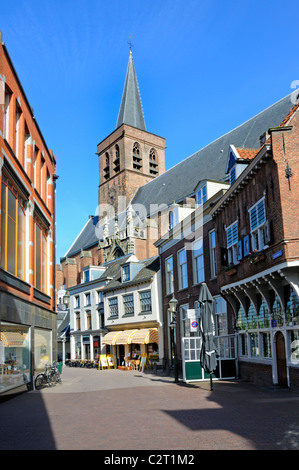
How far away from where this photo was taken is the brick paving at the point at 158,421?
24.0 feet

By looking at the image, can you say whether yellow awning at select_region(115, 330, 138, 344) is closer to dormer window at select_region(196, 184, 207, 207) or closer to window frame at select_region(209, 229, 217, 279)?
window frame at select_region(209, 229, 217, 279)

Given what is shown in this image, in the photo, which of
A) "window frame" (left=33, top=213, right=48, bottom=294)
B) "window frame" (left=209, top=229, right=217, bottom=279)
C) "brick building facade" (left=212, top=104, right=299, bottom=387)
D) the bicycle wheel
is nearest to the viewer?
"brick building facade" (left=212, top=104, right=299, bottom=387)

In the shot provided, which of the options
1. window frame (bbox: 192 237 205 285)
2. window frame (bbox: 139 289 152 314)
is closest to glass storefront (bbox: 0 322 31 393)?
window frame (bbox: 192 237 205 285)

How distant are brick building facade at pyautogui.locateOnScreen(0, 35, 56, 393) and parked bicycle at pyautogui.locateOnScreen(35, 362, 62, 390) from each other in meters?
0.49

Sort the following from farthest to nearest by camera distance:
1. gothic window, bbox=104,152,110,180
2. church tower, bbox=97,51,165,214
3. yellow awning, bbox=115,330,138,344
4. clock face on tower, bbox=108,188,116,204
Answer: gothic window, bbox=104,152,110,180
clock face on tower, bbox=108,188,116,204
church tower, bbox=97,51,165,214
yellow awning, bbox=115,330,138,344

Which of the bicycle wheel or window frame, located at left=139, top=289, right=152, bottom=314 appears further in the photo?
window frame, located at left=139, top=289, right=152, bottom=314

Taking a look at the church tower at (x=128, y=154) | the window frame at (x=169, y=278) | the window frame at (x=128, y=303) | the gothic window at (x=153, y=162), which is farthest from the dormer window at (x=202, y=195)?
the gothic window at (x=153, y=162)

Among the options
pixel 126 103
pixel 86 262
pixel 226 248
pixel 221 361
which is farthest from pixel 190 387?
pixel 126 103

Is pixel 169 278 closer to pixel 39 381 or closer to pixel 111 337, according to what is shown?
pixel 111 337

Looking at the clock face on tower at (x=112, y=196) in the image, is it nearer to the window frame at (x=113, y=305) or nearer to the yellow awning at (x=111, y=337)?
the window frame at (x=113, y=305)

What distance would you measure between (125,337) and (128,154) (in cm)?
3829

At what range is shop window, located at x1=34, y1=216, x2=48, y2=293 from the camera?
69.1 feet

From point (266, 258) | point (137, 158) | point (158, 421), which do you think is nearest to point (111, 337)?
point (266, 258)

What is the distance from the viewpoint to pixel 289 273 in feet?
41.9
